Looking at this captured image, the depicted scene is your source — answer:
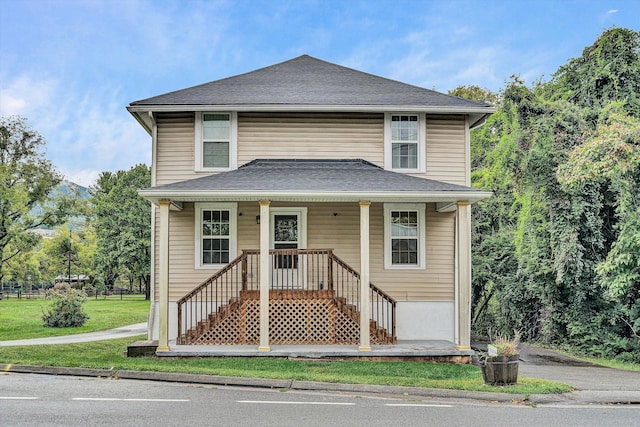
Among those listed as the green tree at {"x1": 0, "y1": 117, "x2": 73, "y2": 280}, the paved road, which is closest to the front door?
the paved road

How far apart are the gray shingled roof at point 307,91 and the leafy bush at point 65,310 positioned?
8608mm

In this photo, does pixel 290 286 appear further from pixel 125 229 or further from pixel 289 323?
pixel 125 229

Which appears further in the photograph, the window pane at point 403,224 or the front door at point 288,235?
the window pane at point 403,224

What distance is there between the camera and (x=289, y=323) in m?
12.6

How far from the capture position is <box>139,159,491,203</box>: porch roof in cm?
1155

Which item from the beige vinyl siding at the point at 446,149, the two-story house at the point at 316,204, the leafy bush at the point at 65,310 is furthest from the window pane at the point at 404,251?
the leafy bush at the point at 65,310

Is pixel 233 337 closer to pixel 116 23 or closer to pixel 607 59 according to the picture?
pixel 607 59

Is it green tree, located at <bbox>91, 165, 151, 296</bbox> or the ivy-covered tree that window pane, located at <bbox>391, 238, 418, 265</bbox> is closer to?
the ivy-covered tree

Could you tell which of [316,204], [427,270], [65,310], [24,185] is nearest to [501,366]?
[427,270]

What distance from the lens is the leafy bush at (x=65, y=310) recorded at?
1866 centimetres

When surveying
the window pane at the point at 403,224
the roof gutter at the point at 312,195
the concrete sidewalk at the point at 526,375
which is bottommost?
the concrete sidewalk at the point at 526,375

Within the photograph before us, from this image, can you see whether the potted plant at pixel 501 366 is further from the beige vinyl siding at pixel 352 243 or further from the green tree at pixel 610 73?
the green tree at pixel 610 73

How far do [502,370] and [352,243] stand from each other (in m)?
5.99

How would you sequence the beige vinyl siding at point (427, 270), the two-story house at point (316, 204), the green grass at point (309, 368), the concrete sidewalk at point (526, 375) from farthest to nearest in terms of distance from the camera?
the beige vinyl siding at point (427, 270)
the two-story house at point (316, 204)
the green grass at point (309, 368)
the concrete sidewalk at point (526, 375)
